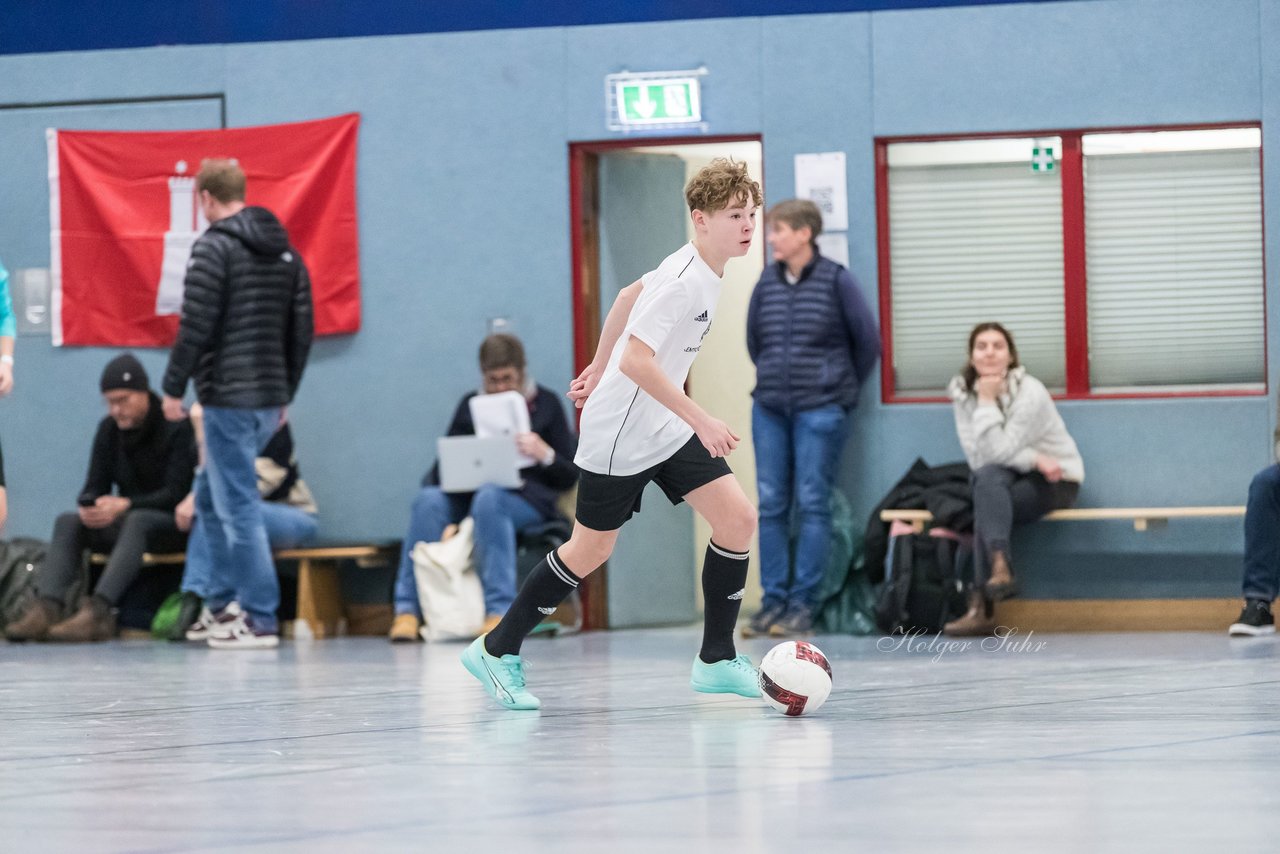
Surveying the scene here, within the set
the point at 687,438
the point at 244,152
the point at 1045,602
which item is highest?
the point at 244,152

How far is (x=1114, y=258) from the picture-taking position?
9.50 m

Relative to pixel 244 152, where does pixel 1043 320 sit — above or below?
below

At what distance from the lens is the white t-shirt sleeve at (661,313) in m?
5.27

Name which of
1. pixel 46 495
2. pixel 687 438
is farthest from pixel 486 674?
pixel 46 495

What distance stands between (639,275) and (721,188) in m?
4.94

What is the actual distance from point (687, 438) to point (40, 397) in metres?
6.18

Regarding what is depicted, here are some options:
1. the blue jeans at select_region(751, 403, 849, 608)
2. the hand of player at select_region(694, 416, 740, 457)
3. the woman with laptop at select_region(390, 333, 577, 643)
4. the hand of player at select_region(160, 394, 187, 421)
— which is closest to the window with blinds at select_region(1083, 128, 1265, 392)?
the blue jeans at select_region(751, 403, 849, 608)

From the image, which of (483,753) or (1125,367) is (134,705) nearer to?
(483,753)

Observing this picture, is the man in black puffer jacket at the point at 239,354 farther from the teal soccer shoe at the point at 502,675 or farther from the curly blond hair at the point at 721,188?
the curly blond hair at the point at 721,188

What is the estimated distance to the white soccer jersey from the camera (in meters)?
5.39

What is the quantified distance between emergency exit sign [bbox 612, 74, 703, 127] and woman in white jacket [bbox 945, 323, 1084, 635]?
1985mm

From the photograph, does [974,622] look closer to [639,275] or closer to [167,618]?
[639,275]

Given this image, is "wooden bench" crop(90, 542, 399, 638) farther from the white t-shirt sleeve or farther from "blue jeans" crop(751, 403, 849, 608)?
the white t-shirt sleeve

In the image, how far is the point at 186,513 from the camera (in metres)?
9.71
